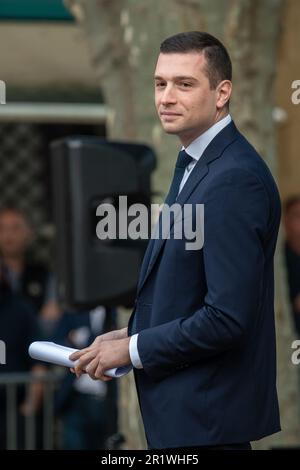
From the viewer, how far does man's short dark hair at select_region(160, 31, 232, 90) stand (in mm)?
3578

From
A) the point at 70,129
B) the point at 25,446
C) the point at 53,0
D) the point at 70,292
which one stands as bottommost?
the point at 25,446

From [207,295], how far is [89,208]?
2.69 m

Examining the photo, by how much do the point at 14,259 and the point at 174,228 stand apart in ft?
19.9

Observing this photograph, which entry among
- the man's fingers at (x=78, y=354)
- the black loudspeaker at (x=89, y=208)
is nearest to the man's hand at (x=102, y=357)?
the man's fingers at (x=78, y=354)

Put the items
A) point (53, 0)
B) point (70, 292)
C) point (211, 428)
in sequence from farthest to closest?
1. point (53, 0)
2. point (70, 292)
3. point (211, 428)

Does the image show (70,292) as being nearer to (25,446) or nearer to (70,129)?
(25,446)

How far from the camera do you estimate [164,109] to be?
11.8 feet

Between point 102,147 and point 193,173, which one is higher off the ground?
point 102,147

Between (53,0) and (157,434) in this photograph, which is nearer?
(157,434)

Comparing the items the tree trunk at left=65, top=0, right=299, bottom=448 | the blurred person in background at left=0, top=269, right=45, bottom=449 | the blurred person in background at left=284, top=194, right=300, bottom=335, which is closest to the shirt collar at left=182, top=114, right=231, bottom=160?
the tree trunk at left=65, top=0, right=299, bottom=448

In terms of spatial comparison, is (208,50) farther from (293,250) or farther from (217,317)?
(293,250)

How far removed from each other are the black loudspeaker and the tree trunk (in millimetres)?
750

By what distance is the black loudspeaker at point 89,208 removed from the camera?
20.0 feet
